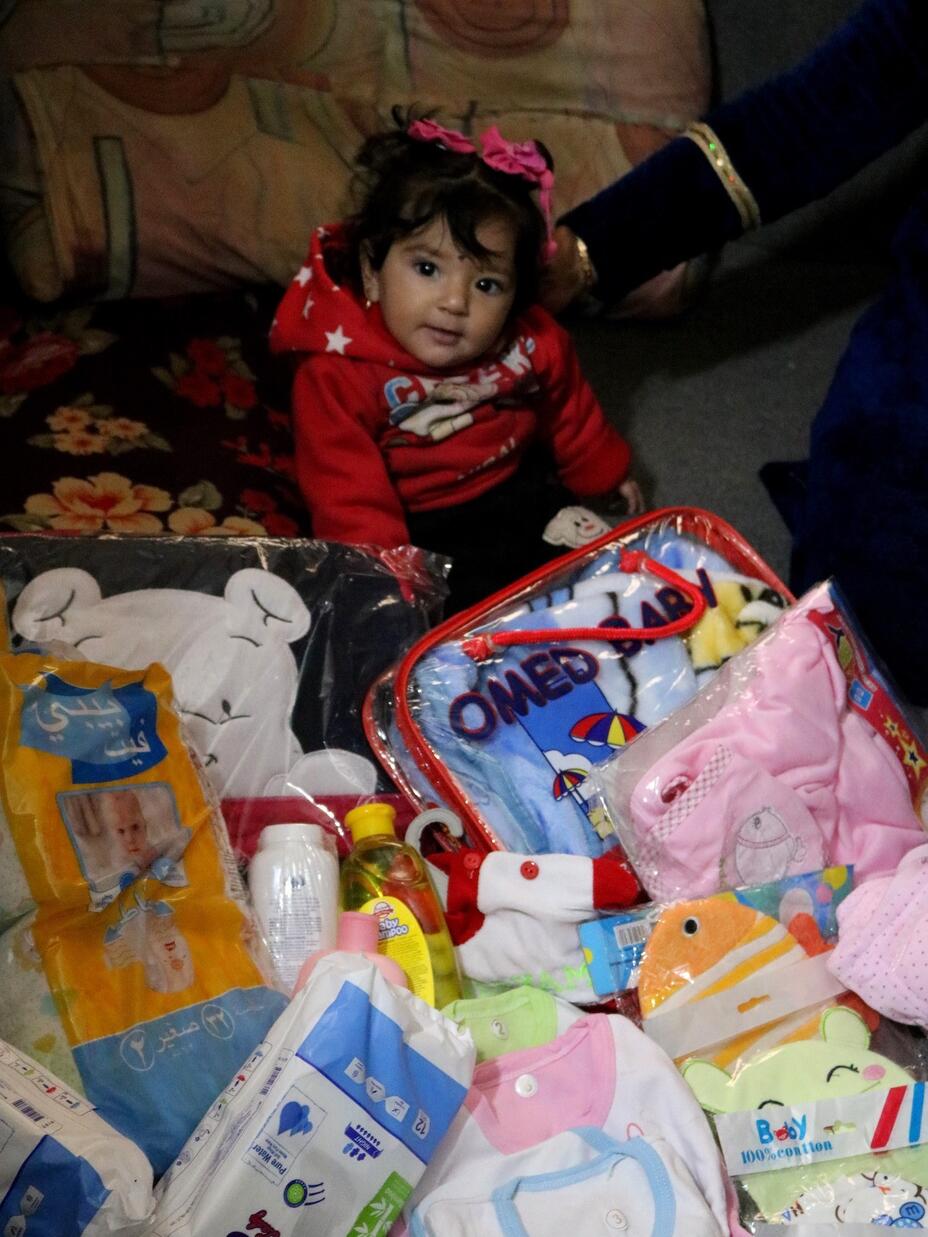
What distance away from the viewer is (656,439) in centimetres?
168

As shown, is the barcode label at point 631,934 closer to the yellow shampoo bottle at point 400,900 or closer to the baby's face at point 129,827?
the yellow shampoo bottle at point 400,900

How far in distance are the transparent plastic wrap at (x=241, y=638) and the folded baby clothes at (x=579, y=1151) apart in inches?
12.2

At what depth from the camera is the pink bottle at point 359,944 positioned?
3.00ft

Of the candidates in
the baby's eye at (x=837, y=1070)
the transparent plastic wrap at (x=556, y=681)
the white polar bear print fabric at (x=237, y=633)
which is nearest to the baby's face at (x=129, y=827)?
the white polar bear print fabric at (x=237, y=633)

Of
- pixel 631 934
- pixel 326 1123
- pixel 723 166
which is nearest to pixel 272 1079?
pixel 326 1123

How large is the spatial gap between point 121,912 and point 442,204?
0.79m

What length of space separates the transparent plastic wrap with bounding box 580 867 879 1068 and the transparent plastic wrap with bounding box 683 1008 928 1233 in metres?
0.04

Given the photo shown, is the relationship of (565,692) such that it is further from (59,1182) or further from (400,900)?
(59,1182)

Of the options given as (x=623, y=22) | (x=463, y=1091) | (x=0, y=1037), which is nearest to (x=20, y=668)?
(x=0, y=1037)

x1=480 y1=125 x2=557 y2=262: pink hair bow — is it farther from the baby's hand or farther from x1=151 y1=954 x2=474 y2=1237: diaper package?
x1=151 y1=954 x2=474 y2=1237: diaper package

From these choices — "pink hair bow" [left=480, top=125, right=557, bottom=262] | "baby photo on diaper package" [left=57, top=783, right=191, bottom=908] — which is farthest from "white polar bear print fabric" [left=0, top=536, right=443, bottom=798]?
"pink hair bow" [left=480, top=125, right=557, bottom=262]

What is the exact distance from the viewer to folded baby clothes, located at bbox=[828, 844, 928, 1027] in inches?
38.1

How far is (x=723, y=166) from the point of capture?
145cm

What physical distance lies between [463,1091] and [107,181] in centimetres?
116
